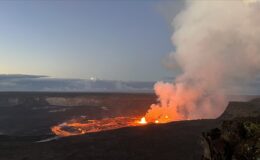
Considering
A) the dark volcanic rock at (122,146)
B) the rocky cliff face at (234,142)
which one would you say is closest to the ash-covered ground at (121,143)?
the dark volcanic rock at (122,146)

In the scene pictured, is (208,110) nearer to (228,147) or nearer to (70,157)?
(70,157)

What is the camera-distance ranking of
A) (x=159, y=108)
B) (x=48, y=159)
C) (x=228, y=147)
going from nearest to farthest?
(x=228, y=147) → (x=48, y=159) → (x=159, y=108)

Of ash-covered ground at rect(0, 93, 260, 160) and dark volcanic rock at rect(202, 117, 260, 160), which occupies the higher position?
dark volcanic rock at rect(202, 117, 260, 160)

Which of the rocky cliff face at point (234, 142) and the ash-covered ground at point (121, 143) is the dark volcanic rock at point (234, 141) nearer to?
the rocky cliff face at point (234, 142)

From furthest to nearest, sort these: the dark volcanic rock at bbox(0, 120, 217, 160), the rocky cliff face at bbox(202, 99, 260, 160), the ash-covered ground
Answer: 1. the ash-covered ground
2. the dark volcanic rock at bbox(0, 120, 217, 160)
3. the rocky cliff face at bbox(202, 99, 260, 160)

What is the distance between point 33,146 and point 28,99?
115 m

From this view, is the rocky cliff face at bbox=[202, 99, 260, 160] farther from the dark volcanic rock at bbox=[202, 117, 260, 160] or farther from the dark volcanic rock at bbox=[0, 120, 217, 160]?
the dark volcanic rock at bbox=[0, 120, 217, 160]

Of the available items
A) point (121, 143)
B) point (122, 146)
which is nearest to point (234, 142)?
point (122, 146)

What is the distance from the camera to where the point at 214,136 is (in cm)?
1864

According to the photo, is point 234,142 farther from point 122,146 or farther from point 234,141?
point 122,146

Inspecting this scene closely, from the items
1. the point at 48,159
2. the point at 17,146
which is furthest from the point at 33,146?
the point at 48,159

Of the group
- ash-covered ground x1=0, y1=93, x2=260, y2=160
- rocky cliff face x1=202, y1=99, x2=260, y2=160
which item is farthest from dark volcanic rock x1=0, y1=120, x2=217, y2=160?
rocky cliff face x1=202, y1=99, x2=260, y2=160

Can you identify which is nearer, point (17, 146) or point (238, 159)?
point (238, 159)

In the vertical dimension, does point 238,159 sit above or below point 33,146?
above
